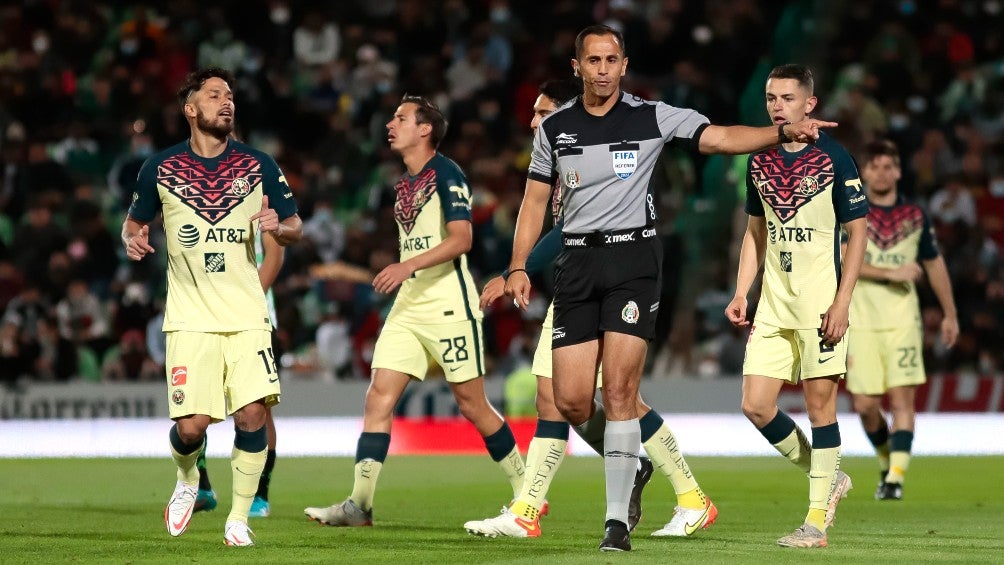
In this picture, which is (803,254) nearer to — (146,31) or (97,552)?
(97,552)

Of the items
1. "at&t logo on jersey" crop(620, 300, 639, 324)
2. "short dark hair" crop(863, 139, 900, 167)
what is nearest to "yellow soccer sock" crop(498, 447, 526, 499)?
"at&t logo on jersey" crop(620, 300, 639, 324)

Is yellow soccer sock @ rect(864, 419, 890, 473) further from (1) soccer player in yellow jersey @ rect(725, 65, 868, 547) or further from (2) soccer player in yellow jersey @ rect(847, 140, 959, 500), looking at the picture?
(1) soccer player in yellow jersey @ rect(725, 65, 868, 547)

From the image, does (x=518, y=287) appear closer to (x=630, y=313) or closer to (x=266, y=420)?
(x=630, y=313)

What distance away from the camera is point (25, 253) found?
1862cm

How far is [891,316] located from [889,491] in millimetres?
1350

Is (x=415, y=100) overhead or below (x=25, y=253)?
overhead

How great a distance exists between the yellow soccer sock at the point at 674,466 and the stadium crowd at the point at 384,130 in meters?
8.53

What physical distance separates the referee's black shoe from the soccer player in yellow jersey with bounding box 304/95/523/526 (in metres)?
2.20

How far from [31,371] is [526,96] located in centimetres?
774

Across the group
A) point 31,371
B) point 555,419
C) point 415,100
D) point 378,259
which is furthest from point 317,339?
point 555,419

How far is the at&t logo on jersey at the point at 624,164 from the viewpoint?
7453 millimetres

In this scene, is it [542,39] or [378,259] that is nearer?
[378,259]

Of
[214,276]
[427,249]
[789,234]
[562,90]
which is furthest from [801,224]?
[214,276]

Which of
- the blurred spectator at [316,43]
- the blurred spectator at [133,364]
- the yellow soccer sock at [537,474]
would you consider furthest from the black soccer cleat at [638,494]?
the blurred spectator at [316,43]
